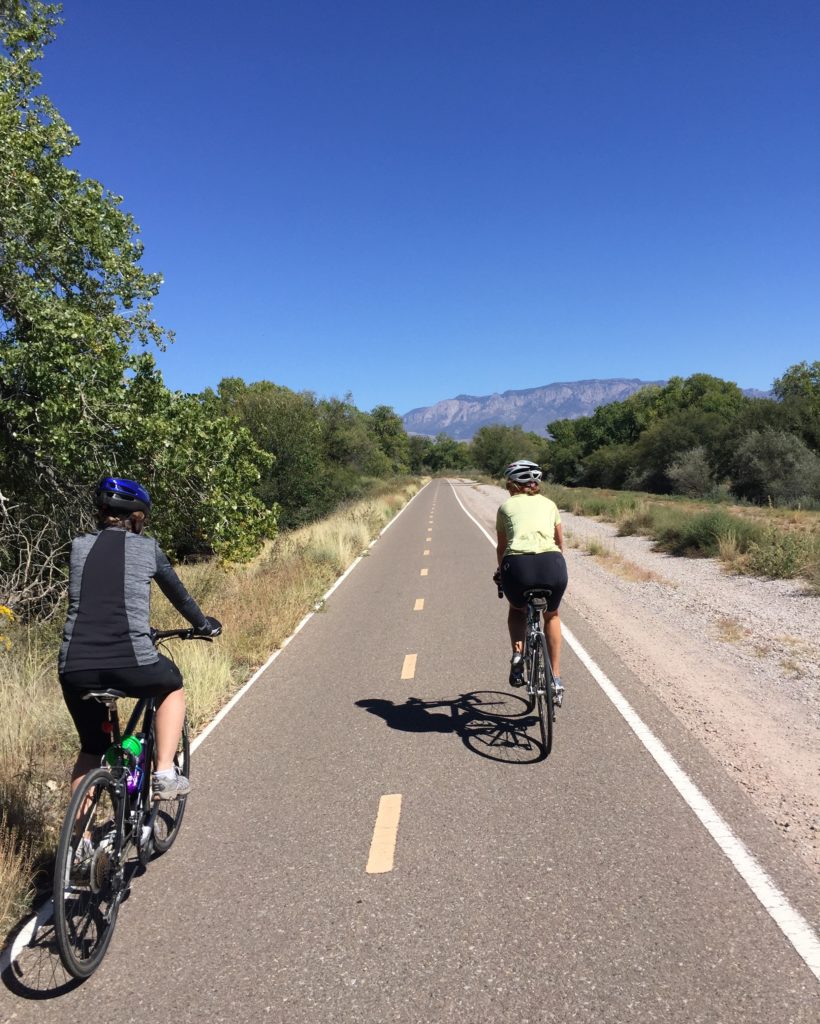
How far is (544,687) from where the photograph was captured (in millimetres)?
5148

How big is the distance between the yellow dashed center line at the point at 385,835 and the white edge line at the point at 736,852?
1.82 meters

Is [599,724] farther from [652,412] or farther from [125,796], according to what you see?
[652,412]

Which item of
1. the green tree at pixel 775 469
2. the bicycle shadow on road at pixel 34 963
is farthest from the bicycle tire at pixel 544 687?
the green tree at pixel 775 469

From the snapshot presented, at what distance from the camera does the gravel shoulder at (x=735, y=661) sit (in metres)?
4.55

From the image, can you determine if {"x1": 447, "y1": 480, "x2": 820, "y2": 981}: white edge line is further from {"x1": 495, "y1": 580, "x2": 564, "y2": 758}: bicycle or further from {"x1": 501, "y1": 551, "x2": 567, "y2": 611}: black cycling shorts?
{"x1": 501, "y1": 551, "x2": 567, "y2": 611}: black cycling shorts

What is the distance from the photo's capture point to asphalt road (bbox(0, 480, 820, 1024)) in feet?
8.91

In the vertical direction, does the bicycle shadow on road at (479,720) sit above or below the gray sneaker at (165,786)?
below

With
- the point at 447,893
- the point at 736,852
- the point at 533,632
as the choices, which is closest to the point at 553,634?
the point at 533,632

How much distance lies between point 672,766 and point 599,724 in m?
0.95

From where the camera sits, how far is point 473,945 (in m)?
3.00

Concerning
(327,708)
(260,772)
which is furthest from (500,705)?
(260,772)

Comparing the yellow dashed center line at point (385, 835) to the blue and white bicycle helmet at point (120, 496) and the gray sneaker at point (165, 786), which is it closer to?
the gray sneaker at point (165, 786)

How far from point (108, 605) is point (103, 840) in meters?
1.07

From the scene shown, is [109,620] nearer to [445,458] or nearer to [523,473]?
[523,473]
